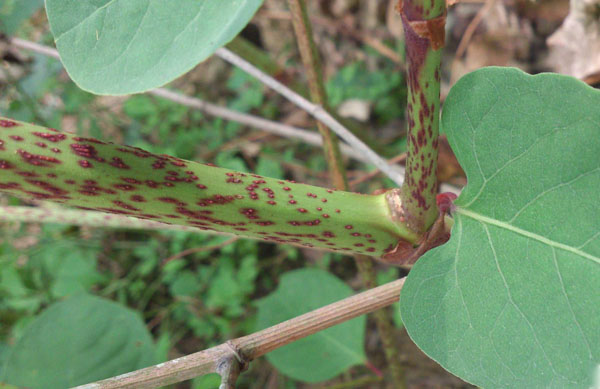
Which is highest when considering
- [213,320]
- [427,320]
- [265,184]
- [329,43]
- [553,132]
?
[553,132]

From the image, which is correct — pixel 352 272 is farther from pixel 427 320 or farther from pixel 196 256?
pixel 427 320

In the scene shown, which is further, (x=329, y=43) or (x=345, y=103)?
(x=329, y=43)

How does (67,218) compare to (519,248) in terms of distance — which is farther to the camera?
(67,218)

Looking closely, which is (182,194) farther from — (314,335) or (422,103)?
(314,335)

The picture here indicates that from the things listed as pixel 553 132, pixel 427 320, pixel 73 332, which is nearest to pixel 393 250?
pixel 427 320

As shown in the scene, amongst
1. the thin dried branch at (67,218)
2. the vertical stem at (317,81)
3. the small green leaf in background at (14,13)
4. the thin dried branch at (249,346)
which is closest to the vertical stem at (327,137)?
the vertical stem at (317,81)

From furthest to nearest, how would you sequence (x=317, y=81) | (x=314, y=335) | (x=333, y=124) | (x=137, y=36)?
1. (x=314, y=335)
2. (x=317, y=81)
3. (x=333, y=124)
4. (x=137, y=36)

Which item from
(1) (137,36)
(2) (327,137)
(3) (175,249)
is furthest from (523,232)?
(3) (175,249)
